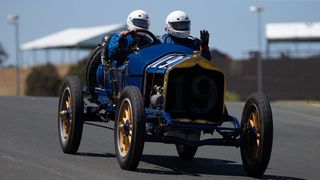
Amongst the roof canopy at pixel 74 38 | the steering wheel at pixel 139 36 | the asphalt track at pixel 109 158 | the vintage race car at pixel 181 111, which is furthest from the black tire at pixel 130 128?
the roof canopy at pixel 74 38

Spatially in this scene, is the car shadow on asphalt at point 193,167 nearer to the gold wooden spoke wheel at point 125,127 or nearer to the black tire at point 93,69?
the gold wooden spoke wheel at point 125,127

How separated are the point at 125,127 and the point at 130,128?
198 mm

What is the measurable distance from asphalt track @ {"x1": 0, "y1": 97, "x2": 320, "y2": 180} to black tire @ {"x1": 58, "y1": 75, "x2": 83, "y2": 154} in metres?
0.18

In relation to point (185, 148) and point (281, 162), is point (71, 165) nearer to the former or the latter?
point (185, 148)

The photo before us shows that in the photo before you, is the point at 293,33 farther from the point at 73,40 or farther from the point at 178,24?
the point at 178,24

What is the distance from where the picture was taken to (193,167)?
11594 mm

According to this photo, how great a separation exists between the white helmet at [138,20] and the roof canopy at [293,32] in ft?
154

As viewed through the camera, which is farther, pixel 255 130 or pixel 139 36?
pixel 139 36

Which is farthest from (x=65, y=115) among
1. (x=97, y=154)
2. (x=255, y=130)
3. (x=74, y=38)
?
Answer: (x=74, y=38)

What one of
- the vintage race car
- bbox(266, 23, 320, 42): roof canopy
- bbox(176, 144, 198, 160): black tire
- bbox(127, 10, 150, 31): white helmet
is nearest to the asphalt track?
bbox(176, 144, 198, 160): black tire

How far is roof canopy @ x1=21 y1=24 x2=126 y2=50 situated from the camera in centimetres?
6100

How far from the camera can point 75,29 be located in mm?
73250

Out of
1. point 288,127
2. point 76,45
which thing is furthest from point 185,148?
point 76,45

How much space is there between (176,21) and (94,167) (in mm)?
2310
